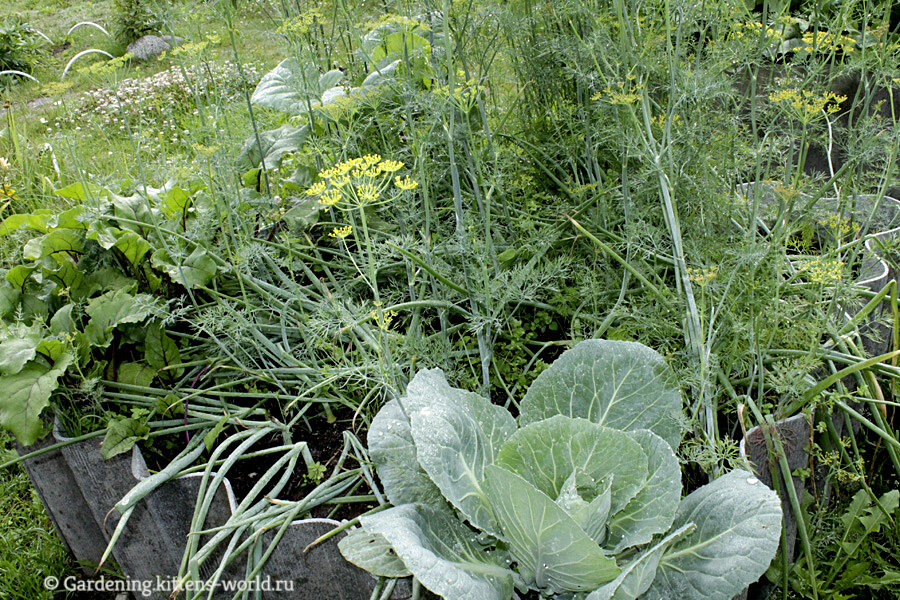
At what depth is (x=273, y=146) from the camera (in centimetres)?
223

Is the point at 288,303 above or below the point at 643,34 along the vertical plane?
below

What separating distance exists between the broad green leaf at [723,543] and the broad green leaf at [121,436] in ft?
4.28

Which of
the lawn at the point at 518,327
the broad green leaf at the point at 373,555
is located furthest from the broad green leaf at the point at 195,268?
the broad green leaf at the point at 373,555

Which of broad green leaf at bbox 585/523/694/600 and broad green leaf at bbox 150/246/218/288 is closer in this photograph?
broad green leaf at bbox 585/523/694/600

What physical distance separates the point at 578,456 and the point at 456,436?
24cm

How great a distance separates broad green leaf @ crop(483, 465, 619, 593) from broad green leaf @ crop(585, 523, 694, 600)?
28 mm

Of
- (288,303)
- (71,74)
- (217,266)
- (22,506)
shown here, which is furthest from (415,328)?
(71,74)

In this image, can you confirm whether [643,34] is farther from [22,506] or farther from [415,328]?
[22,506]

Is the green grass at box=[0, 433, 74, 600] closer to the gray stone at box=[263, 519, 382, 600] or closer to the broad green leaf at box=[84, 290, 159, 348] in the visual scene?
the broad green leaf at box=[84, 290, 159, 348]

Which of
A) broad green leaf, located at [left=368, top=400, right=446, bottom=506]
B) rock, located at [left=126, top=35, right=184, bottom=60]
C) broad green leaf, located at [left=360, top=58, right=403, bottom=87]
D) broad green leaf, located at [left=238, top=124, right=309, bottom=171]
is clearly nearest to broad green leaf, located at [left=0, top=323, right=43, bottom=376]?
broad green leaf, located at [left=238, top=124, right=309, bottom=171]

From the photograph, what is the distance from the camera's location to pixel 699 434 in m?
1.45

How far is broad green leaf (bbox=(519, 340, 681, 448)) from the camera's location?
1.41 meters

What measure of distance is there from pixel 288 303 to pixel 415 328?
14.4 inches

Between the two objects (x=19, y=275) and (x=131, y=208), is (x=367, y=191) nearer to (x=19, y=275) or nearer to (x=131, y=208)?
(x=131, y=208)
